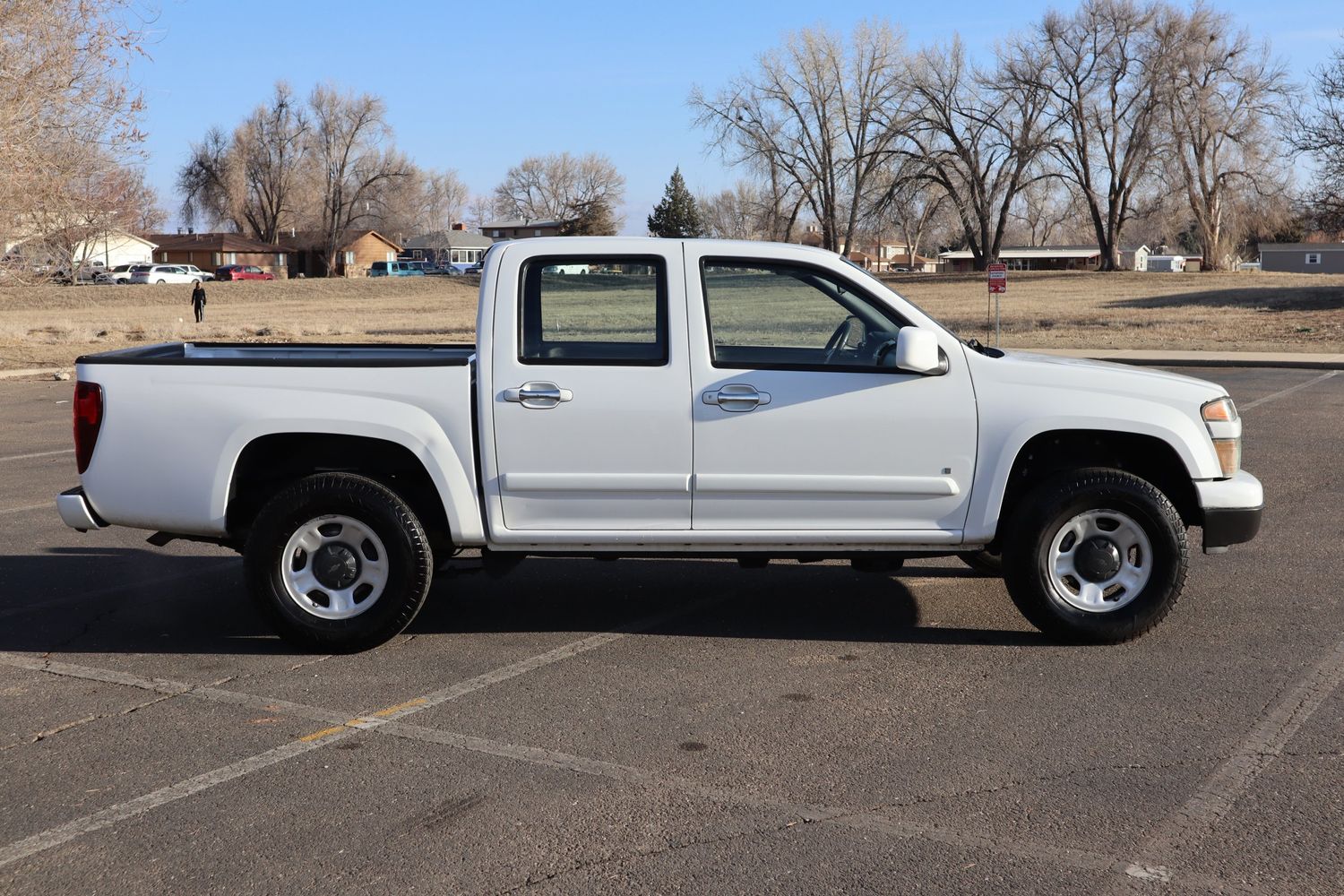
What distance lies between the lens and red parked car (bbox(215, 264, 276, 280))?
9669 centimetres

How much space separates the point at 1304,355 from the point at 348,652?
80.9 ft

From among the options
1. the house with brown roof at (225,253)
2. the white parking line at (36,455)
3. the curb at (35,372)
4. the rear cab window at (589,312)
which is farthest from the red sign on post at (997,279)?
the house with brown roof at (225,253)

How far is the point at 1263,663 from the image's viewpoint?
18.6 ft

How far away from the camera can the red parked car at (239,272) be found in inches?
3807

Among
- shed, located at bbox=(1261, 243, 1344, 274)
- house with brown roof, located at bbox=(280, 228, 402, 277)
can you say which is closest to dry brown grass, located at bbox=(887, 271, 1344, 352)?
shed, located at bbox=(1261, 243, 1344, 274)

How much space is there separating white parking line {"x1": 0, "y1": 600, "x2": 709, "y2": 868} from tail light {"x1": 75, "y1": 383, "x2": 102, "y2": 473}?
37.5 inches

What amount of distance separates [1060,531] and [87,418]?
14.6 feet

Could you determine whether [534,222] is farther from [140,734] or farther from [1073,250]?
[140,734]

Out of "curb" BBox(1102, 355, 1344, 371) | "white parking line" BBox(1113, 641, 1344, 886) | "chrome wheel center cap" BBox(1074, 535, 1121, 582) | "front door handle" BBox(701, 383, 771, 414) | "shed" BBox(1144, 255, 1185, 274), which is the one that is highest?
"shed" BBox(1144, 255, 1185, 274)

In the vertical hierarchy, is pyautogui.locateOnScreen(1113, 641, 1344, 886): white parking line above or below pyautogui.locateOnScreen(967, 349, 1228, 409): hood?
below

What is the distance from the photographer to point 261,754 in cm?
468

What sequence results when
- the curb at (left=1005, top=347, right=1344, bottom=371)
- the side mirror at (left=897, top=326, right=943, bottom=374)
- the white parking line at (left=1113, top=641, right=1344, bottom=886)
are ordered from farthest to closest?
1. the curb at (left=1005, top=347, right=1344, bottom=371)
2. the side mirror at (left=897, top=326, right=943, bottom=374)
3. the white parking line at (left=1113, top=641, right=1344, bottom=886)

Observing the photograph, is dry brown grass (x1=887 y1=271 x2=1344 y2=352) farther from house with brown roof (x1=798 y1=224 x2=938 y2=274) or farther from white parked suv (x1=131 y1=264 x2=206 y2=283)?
white parked suv (x1=131 y1=264 x2=206 y2=283)

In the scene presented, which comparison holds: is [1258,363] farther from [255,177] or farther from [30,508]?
[255,177]
